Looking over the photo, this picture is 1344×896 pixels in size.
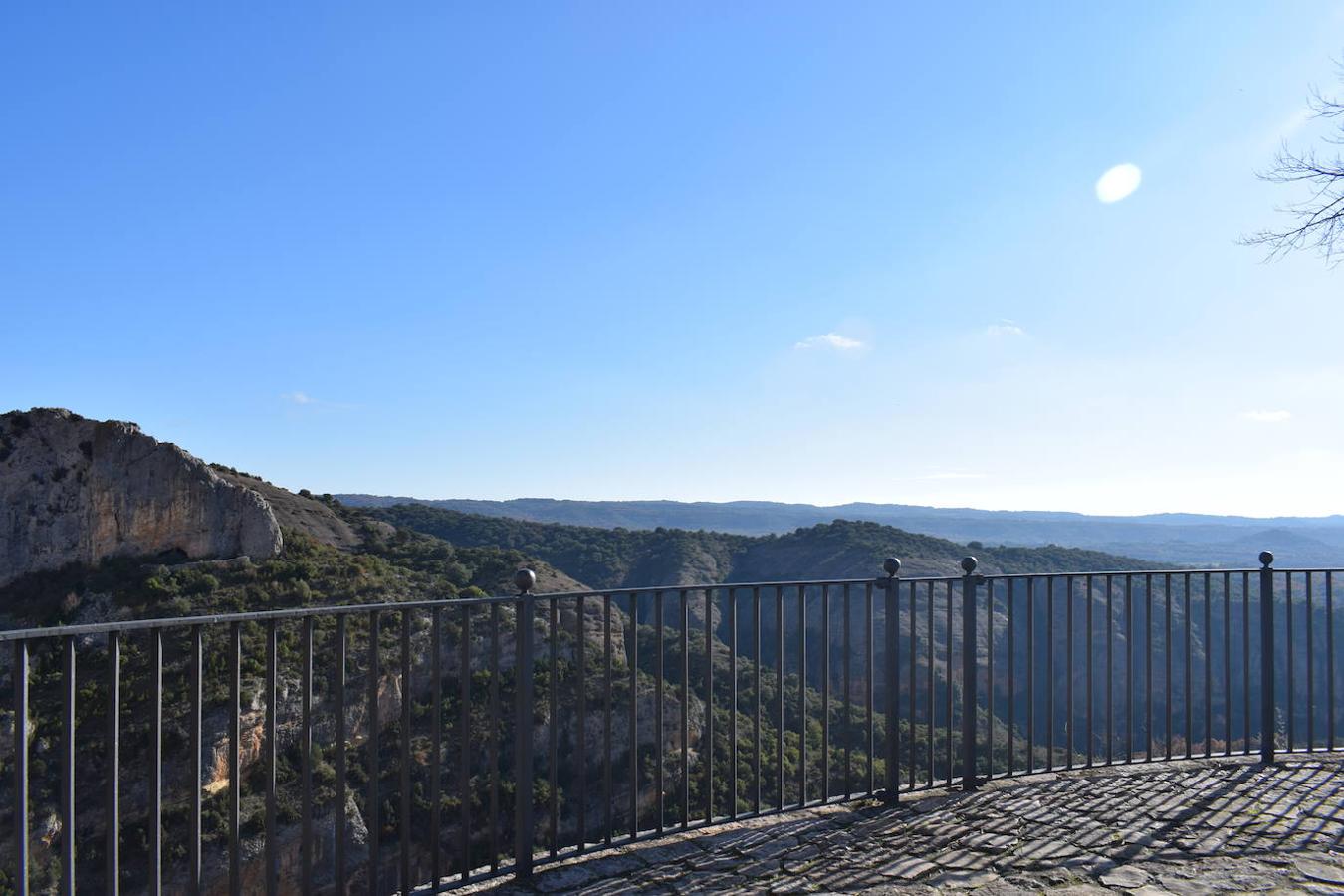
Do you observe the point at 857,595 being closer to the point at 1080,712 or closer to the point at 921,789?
the point at 1080,712

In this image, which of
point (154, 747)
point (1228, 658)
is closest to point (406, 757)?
point (154, 747)

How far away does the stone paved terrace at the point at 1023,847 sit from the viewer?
312cm

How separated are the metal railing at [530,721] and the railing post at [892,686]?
0.06ft

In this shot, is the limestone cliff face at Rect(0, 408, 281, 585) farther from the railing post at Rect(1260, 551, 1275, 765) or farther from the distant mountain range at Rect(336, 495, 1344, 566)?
the distant mountain range at Rect(336, 495, 1344, 566)

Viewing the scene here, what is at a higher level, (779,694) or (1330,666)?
(779,694)

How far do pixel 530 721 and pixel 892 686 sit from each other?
1.86m

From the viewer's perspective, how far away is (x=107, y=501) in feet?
110

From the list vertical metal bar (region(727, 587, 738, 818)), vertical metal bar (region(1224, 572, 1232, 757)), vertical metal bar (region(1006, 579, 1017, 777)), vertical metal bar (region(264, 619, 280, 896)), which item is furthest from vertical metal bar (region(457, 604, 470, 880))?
vertical metal bar (region(1224, 572, 1232, 757))

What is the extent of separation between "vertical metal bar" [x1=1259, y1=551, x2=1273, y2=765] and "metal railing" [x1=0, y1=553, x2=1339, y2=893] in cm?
2

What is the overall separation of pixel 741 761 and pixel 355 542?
23.5 meters

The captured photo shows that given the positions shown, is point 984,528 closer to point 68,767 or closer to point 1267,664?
point 1267,664

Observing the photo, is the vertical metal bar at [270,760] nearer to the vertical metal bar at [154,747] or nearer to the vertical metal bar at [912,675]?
the vertical metal bar at [154,747]

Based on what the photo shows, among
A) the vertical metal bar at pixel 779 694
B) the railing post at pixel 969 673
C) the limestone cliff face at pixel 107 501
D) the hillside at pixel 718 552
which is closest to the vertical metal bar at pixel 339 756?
the vertical metal bar at pixel 779 694

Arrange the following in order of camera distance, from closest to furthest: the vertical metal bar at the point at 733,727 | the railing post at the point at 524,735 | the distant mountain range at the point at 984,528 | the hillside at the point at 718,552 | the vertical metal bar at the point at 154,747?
the vertical metal bar at the point at 154,747, the railing post at the point at 524,735, the vertical metal bar at the point at 733,727, the hillside at the point at 718,552, the distant mountain range at the point at 984,528
